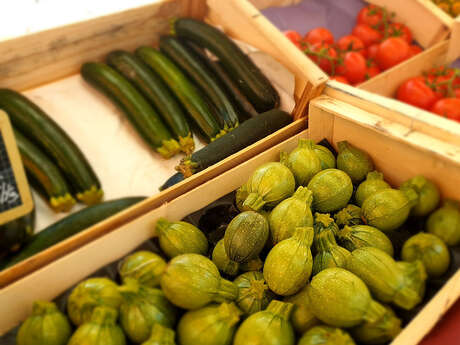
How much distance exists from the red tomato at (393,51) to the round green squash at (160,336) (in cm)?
186

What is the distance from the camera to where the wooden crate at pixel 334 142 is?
0.90 m

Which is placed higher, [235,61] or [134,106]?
[235,61]

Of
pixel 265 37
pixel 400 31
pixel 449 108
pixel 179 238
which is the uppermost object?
pixel 265 37

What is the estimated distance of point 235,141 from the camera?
1.38 metres

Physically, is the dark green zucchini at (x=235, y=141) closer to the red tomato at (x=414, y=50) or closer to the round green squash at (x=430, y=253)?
the round green squash at (x=430, y=253)

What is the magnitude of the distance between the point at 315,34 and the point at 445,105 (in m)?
0.77

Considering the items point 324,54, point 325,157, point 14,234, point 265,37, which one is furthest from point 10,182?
point 324,54

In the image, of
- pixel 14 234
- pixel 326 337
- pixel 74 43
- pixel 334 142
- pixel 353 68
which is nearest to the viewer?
pixel 326 337

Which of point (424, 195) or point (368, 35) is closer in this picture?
point (424, 195)

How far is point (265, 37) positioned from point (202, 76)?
304 mm

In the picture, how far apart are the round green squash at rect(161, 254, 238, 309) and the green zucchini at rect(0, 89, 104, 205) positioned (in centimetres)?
66

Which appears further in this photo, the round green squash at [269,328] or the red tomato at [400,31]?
the red tomato at [400,31]

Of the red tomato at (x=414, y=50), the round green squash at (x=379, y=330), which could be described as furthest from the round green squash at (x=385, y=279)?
the red tomato at (x=414, y=50)

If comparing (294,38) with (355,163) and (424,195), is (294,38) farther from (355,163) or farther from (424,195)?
(424,195)
